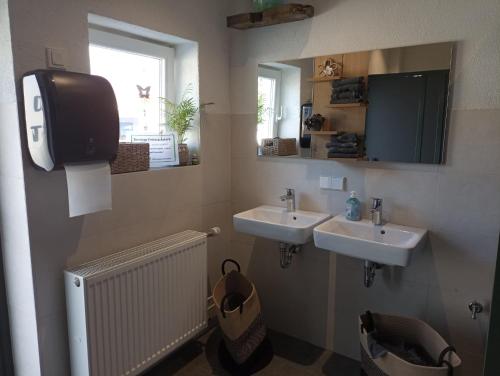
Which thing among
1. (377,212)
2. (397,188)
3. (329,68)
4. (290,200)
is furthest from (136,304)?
(329,68)

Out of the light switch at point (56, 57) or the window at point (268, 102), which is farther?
the window at point (268, 102)

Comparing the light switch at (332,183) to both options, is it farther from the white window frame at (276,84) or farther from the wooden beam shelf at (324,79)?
the wooden beam shelf at (324,79)

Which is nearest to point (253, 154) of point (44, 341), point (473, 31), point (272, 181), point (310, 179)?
point (272, 181)

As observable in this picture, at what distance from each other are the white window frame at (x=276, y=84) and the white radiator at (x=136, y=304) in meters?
0.84

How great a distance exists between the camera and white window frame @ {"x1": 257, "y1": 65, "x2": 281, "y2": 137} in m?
2.28

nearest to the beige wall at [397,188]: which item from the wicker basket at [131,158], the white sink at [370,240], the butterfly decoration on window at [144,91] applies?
the white sink at [370,240]

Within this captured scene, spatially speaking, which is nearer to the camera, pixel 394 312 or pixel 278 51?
pixel 394 312

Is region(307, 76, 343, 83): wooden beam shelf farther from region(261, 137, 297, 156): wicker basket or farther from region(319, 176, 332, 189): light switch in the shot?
region(319, 176, 332, 189): light switch

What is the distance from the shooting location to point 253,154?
2.45m

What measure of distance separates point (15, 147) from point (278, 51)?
59.4 inches

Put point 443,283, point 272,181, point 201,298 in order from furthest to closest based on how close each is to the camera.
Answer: point 272,181 < point 201,298 < point 443,283

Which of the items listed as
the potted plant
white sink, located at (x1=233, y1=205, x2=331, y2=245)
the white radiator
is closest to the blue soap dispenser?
white sink, located at (x1=233, y1=205, x2=331, y2=245)

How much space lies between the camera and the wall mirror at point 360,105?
1.81 m

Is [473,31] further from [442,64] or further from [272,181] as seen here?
[272,181]
